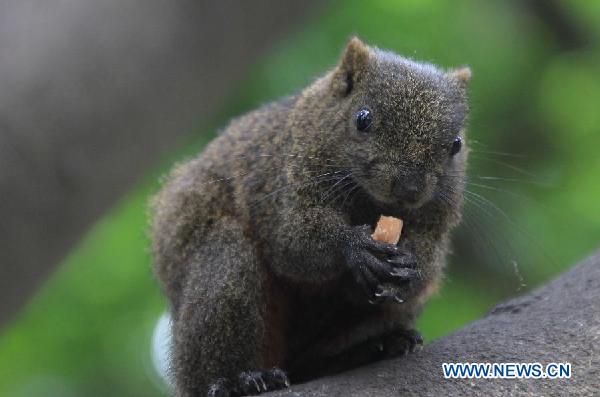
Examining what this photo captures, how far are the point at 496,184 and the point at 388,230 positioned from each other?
5274 millimetres

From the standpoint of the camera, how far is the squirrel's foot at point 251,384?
16.6 feet

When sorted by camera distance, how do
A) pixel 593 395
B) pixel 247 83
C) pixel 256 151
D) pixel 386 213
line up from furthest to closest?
pixel 247 83, pixel 256 151, pixel 386 213, pixel 593 395

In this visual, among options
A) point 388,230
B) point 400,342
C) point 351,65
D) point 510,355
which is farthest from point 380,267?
point 351,65

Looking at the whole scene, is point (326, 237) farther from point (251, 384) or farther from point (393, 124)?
point (251, 384)

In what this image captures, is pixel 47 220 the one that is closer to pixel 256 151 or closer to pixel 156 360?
pixel 256 151

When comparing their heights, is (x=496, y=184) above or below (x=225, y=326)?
above

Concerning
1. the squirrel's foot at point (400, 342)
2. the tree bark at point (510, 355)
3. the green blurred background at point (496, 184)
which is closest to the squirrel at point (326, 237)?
the squirrel's foot at point (400, 342)

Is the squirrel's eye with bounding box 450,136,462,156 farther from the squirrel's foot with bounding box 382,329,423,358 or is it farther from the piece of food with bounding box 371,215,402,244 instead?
the squirrel's foot with bounding box 382,329,423,358

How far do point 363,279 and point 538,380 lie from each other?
984mm

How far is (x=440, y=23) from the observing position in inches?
426

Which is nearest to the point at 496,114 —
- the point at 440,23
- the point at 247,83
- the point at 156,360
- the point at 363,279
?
the point at 440,23

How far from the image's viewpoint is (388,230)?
5.16 meters

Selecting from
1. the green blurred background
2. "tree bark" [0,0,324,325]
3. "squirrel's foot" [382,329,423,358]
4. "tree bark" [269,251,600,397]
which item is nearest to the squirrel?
"squirrel's foot" [382,329,423,358]

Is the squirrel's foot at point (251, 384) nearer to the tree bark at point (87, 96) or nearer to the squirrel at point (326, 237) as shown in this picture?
the squirrel at point (326, 237)
